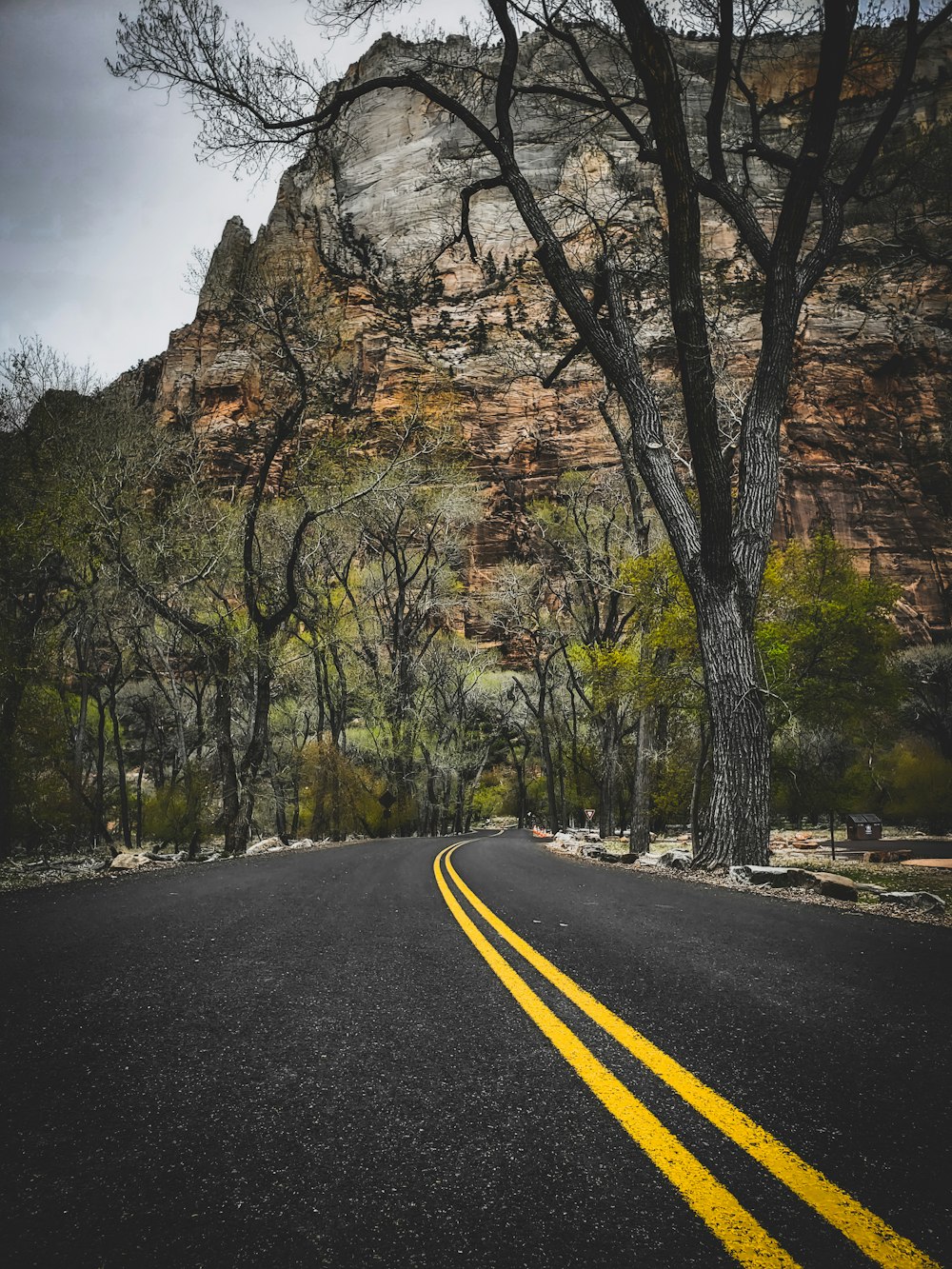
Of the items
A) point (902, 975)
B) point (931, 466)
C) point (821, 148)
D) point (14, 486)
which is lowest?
point (902, 975)

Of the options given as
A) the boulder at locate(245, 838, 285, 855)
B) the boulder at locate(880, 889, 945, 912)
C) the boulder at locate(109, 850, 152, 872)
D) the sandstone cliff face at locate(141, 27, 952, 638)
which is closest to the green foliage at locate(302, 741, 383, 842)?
the boulder at locate(245, 838, 285, 855)

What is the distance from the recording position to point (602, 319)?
8828 millimetres

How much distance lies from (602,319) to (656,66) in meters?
3.01

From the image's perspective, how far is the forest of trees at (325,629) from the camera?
1399 cm

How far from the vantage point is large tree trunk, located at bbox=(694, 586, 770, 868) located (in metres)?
7.25

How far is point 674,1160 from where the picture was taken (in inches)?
61.2

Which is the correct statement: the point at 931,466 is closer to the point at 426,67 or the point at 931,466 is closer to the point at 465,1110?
the point at 426,67

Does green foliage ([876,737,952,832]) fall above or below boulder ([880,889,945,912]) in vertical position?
below

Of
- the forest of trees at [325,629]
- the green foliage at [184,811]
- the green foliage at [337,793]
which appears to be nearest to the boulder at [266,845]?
→ the forest of trees at [325,629]

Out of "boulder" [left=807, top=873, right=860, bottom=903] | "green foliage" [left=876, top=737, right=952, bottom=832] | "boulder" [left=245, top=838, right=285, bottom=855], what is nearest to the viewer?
"boulder" [left=807, top=873, right=860, bottom=903]

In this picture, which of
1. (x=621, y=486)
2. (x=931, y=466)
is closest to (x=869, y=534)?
(x=931, y=466)

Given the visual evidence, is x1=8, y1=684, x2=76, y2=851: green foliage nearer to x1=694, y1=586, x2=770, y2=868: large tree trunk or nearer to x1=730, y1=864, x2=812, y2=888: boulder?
x1=694, y1=586, x2=770, y2=868: large tree trunk

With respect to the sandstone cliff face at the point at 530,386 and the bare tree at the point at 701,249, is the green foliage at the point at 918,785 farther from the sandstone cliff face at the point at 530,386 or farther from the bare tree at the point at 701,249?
the bare tree at the point at 701,249

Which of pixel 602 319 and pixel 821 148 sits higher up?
pixel 821 148
